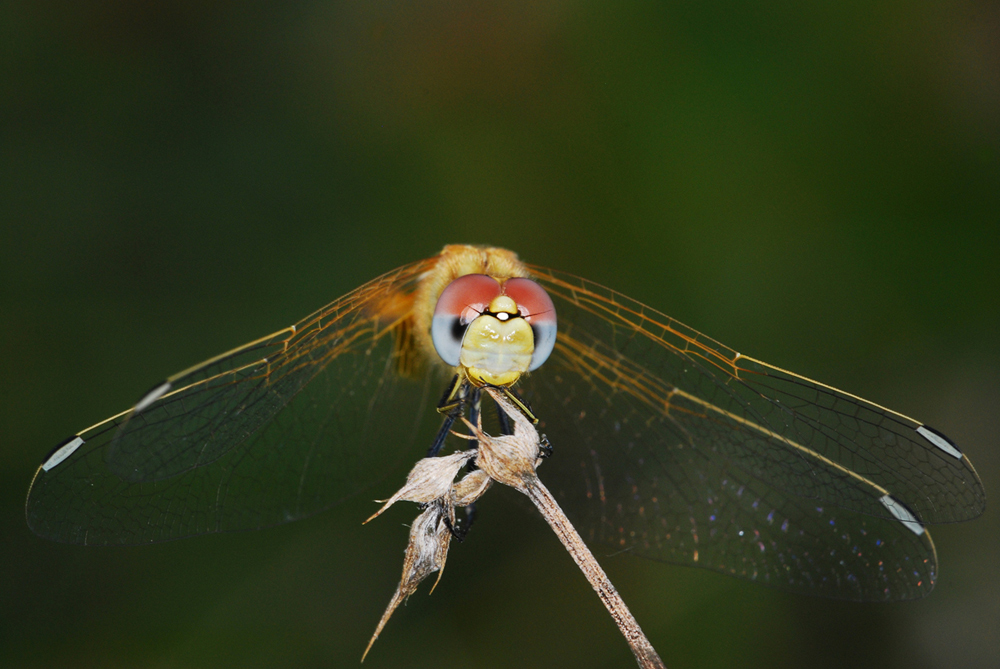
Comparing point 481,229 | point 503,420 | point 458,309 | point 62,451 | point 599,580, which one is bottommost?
point 599,580

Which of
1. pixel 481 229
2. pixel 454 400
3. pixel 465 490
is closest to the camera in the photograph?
pixel 465 490

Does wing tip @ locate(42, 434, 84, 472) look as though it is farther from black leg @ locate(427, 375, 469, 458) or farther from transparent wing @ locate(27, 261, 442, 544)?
black leg @ locate(427, 375, 469, 458)

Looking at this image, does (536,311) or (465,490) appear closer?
(465,490)

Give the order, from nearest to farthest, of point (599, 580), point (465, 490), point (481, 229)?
point (599, 580) → point (465, 490) → point (481, 229)

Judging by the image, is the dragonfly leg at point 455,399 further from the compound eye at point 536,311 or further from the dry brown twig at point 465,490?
the dry brown twig at point 465,490

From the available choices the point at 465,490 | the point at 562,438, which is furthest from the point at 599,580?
the point at 562,438

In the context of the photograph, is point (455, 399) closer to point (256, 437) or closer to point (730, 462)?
point (256, 437)
